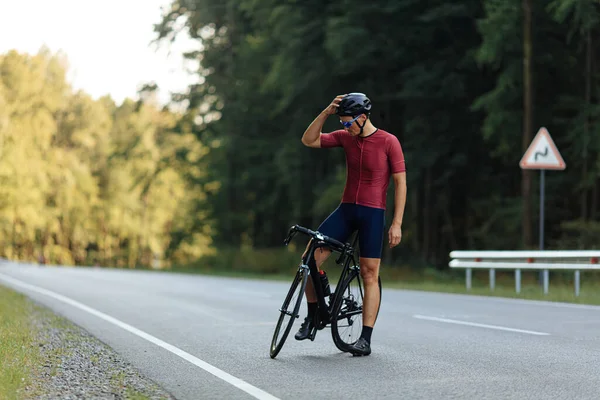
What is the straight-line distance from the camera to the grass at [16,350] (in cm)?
729

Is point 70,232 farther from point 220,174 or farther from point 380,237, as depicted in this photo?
point 380,237

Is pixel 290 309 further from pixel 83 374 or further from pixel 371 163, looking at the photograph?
pixel 83 374

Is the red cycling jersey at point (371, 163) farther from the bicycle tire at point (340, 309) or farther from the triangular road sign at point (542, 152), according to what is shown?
the triangular road sign at point (542, 152)

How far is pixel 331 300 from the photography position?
29.0 feet

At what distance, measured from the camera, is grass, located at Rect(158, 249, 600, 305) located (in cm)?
1816

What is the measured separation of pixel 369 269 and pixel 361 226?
40cm

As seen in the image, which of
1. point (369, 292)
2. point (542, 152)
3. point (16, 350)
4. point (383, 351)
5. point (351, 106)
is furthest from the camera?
point (542, 152)

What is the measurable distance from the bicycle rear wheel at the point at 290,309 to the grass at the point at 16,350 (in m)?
2.07

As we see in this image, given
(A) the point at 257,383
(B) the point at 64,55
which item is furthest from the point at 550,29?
(B) the point at 64,55

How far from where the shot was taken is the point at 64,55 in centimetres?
8619

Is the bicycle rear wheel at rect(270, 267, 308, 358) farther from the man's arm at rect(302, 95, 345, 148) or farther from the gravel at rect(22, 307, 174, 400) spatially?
the gravel at rect(22, 307, 174, 400)

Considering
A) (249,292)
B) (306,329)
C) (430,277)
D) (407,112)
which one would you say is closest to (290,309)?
(306,329)

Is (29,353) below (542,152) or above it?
below

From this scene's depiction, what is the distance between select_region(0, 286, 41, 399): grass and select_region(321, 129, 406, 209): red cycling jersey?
312 centimetres
